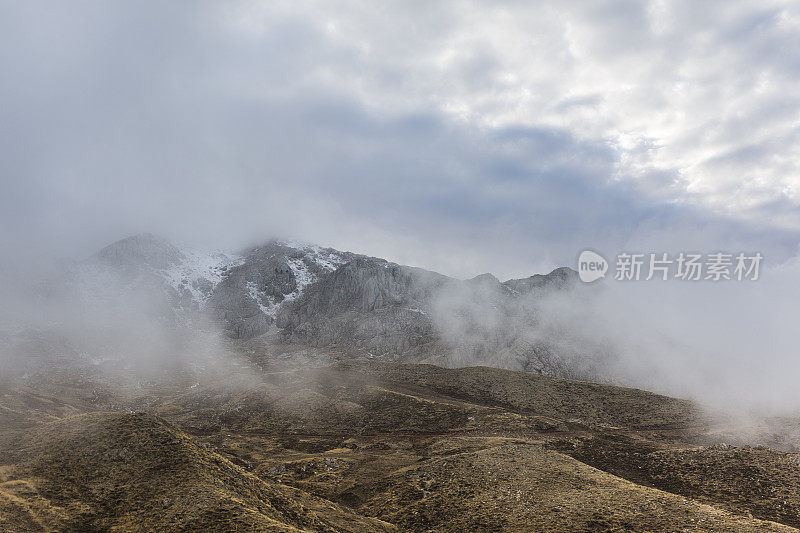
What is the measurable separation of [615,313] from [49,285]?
25887 centimetres

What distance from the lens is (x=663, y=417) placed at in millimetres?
69375

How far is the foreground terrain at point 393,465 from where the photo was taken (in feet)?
81.1

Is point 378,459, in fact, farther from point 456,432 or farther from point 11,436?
point 11,436

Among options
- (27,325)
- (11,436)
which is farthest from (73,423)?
(27,325)

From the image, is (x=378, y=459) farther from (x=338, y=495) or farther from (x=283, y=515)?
(x=283, y=515)

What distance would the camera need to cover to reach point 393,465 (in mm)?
47125

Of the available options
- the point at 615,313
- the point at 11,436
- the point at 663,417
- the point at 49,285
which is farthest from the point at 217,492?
the point at 49,285

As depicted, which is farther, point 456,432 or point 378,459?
point 456,432

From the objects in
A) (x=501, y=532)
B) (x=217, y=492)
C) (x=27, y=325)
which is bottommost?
(x=27, y=325)

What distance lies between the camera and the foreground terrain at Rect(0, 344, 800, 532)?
81.1 ft

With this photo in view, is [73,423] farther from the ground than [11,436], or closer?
farther from the ground

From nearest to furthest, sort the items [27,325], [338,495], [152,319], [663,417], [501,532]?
[501,532] → [338,495] → [663,417] → [27,325] → [152,319]

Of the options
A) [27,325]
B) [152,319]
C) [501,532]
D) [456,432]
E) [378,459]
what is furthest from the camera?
[152,319]

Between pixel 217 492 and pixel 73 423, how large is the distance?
20.6m
